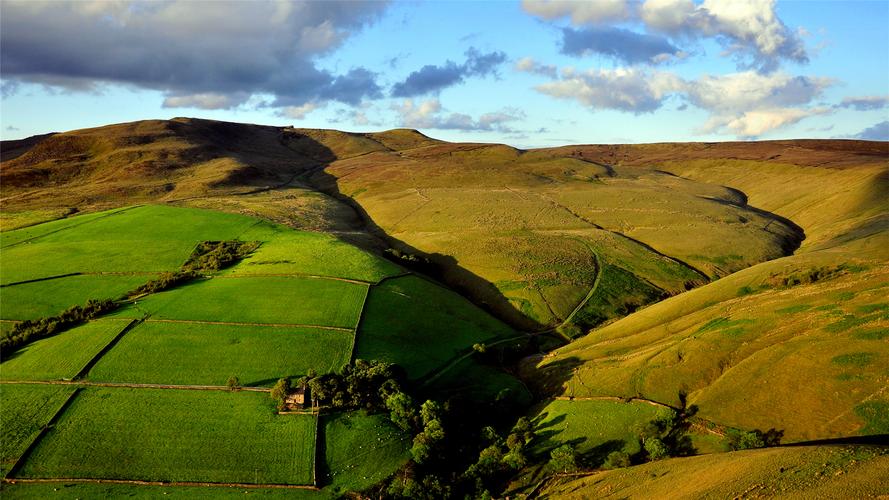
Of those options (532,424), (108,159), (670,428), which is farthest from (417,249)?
(108,159)

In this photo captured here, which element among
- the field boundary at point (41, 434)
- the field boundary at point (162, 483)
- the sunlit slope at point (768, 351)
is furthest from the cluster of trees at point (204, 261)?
the sunlit slope at point (768, 351)

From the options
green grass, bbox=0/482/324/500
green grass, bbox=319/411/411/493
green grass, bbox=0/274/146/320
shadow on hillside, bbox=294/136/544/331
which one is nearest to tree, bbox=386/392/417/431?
green grass, bbox=319/411/411/493

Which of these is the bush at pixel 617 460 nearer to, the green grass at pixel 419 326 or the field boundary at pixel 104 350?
the green grass at pixel 419 326

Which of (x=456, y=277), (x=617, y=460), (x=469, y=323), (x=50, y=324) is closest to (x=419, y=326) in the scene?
(x=469, y=323)

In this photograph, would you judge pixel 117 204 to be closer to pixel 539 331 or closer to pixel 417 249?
pixel 417 249

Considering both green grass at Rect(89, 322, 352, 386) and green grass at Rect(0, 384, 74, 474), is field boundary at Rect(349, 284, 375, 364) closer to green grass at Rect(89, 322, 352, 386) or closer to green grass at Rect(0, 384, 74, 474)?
green grass at Rect(89, 322, 352, 386)

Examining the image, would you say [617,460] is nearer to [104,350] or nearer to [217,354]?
[217,354]
